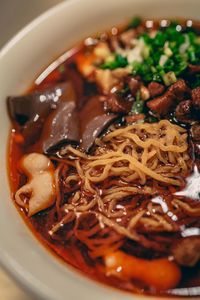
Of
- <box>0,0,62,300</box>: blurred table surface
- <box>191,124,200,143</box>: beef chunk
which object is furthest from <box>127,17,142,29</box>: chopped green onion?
<box>191,124,200,143</box>: beef chunk

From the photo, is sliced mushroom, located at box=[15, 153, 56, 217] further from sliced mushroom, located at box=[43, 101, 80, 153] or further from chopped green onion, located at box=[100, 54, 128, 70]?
chopped green onion, located at box=[100, 54, 128, 70]

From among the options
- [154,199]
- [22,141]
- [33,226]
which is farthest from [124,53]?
[33,226]

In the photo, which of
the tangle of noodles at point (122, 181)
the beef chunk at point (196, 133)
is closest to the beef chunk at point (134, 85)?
the tangle of noodles at point (122, 181)

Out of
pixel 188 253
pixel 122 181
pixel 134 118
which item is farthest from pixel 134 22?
pixel 188 253

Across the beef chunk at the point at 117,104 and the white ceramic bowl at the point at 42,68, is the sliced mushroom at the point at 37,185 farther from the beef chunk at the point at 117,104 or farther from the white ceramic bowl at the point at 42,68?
the beef chunk at the point at 117,104

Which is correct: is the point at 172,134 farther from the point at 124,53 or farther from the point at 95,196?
the point at 124,53

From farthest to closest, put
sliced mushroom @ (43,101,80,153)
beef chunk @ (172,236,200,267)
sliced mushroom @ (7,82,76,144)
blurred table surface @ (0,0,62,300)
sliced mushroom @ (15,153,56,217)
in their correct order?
1. blurred table surface @ (0,0,62,300)
2. sliced mushroom @ (7,82,76,144)
3. sliced mushroom @ (43,101,80,153)
4. sliced mushroom @ (15,153,56,217)
5. beef chunk @ (172,236,200,267)

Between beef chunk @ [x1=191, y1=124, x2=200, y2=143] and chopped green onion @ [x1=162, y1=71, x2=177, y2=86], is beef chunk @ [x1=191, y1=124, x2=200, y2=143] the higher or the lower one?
the lower one
